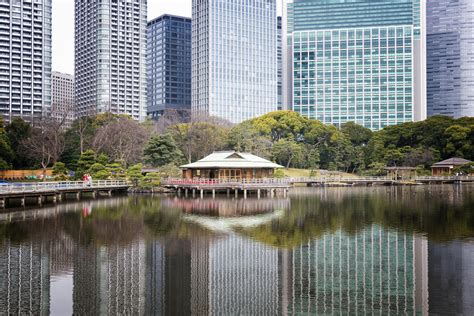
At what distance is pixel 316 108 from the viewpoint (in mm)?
137625

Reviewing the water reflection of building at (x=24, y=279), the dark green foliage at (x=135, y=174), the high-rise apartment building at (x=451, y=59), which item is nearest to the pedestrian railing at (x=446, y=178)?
the dark green foliage at (x=135, y=174)

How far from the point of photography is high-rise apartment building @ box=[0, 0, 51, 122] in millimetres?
112625

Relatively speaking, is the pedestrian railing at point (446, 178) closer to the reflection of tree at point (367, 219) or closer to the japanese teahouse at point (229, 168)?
the japanese teahouse at point (229, 168)

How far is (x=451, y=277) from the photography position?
18.4m

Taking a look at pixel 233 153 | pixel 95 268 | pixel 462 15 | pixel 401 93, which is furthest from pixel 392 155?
pixel 462 15

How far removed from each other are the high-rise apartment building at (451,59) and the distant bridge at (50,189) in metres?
152

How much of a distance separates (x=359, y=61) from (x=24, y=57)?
279 ft

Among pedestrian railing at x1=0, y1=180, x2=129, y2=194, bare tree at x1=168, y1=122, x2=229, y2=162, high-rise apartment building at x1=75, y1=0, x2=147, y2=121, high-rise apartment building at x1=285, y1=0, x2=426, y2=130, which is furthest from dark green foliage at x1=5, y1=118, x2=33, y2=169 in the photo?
high-rise apartment building at x1=285, y1=0, x2=426, y2=130

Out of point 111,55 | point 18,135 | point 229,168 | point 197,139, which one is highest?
point 111,55

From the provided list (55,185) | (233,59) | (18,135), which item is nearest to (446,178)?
(55,185)

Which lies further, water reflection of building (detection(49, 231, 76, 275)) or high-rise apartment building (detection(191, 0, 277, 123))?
high-rise apartment building (detection(191, 0, 277, 123))

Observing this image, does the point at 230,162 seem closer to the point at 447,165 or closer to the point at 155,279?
the point at 447,165

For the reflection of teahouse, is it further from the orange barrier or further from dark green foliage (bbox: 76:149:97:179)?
the orange barrier

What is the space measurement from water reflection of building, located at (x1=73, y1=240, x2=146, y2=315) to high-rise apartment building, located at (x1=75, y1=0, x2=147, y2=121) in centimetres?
11299
